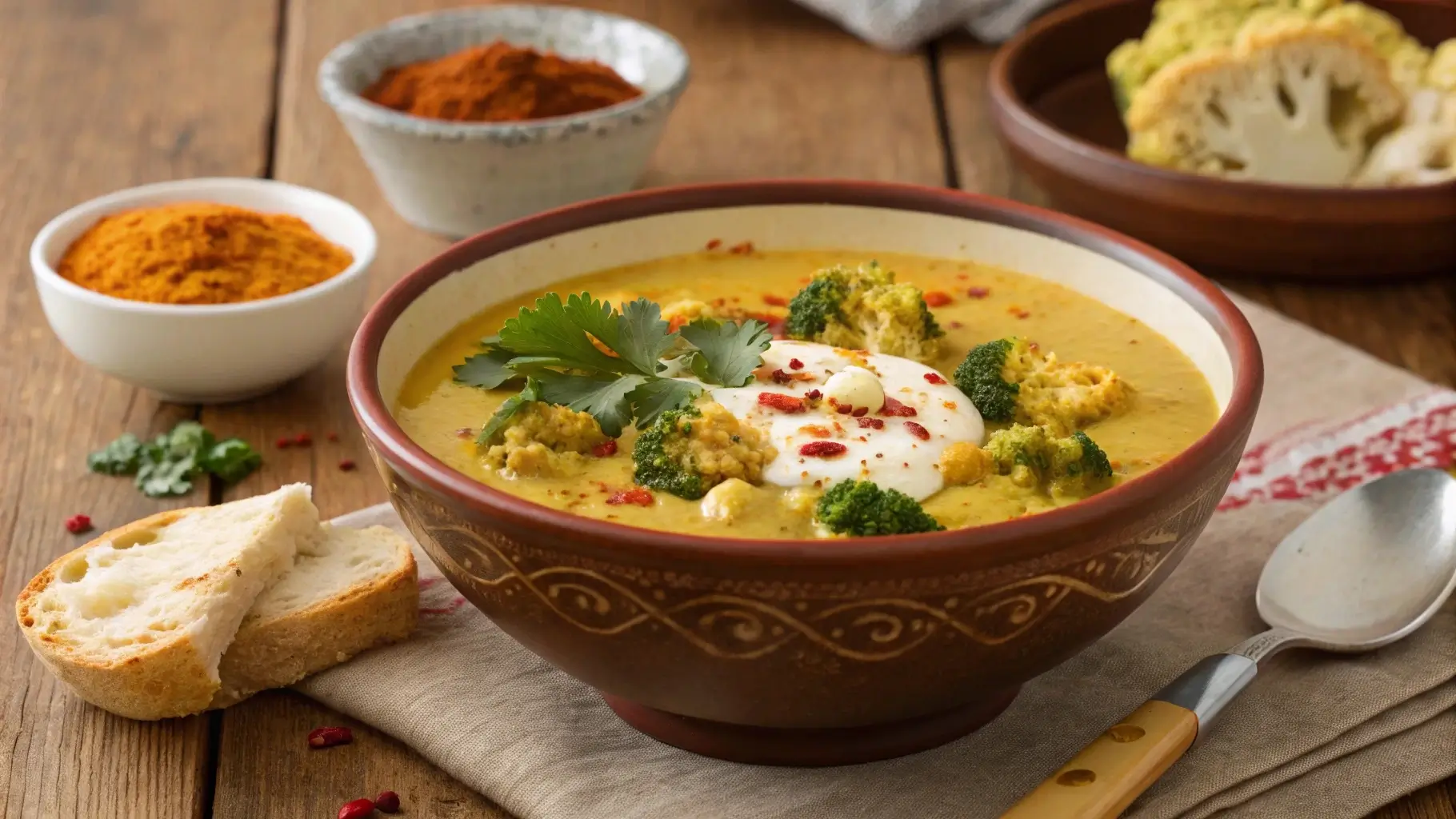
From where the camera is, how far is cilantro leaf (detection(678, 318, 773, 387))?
261cm

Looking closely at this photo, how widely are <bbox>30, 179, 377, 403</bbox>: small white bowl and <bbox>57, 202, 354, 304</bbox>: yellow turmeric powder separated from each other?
0.16 feet

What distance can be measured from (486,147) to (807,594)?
7.48 feet

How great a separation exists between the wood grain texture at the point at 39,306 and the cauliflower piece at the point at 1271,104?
7.99 feet

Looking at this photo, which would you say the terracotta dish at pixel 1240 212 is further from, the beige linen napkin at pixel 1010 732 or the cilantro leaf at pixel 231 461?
the cilantro leaf at pixel 231 461

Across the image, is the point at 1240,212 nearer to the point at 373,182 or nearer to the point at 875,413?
the point at 875,413

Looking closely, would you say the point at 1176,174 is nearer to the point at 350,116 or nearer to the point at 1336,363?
the point at 1336,363

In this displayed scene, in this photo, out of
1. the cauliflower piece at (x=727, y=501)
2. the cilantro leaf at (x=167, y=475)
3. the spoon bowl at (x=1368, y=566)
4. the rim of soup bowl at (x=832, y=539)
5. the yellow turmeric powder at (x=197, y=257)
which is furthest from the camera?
the yellow turmeric powder at (x=197, y=257)

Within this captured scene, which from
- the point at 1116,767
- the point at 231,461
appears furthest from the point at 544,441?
the point at 231,461

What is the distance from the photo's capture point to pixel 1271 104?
4.16 meters

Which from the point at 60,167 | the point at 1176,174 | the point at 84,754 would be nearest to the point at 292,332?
the point at 84,754

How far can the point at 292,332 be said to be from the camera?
3506mm

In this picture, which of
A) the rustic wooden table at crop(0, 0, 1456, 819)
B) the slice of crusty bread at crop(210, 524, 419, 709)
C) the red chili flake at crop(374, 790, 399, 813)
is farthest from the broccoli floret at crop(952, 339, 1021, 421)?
the red chili flake at crop(374, 790, 399, 813)

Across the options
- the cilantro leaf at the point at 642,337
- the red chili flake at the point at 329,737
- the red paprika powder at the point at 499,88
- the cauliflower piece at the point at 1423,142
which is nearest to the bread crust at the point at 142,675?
the red chili flake at the point at 329,737

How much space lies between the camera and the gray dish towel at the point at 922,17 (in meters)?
5.35
